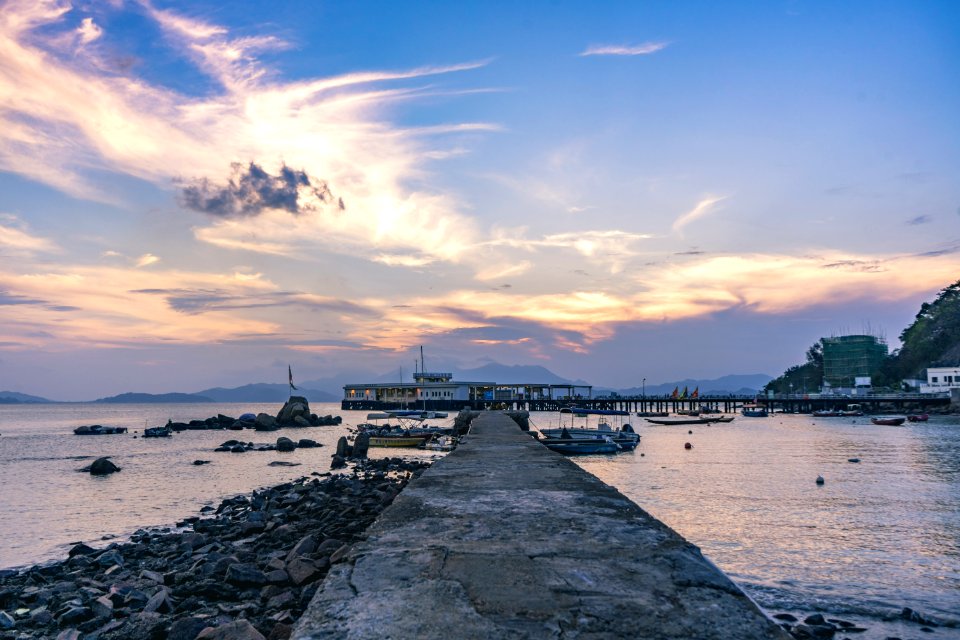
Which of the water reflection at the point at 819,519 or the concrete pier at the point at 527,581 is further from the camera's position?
the water reflection at the point at 819,519

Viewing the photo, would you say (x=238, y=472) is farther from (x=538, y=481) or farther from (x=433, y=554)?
(x=433, y=554)

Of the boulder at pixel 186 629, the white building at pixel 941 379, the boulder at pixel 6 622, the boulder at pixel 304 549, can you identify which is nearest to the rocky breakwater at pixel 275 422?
the boulder at pixel 304 549

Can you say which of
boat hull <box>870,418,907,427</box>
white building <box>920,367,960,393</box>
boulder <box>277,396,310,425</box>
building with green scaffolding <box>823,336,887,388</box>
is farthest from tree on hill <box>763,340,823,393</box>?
boulder <box>277,396,310,425</box>

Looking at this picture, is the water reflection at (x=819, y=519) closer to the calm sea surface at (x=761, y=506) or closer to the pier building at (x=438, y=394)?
the calm sea surface at (x=761, y=506)

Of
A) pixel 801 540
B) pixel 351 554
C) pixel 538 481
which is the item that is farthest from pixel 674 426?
pixel 351 554

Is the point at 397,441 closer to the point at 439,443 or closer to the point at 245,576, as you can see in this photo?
the point at 439,443

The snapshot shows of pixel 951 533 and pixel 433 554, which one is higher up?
pixel 433 554

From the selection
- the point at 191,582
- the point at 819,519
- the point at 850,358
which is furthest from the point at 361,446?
the point at 850,358

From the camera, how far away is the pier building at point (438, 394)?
11412 cm

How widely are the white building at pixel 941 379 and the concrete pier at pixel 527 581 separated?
127 metres

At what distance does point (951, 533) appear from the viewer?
51.8 feet

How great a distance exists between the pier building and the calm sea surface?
2802 inches

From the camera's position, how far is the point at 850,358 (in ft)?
521

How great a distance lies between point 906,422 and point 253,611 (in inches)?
3538
